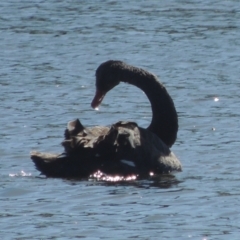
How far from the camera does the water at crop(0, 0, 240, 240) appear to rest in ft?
29.8

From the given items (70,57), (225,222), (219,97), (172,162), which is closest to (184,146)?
(172,162)

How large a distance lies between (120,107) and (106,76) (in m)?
2.61

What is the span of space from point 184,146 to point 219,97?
263cm

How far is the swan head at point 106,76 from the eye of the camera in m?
12.0

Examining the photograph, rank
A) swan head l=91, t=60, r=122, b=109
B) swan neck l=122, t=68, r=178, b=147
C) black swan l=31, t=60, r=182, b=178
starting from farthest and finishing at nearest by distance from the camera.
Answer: swan neck l=122, t=68, r=178, b=147 → swan head l=91, t=60, r=122, b=109 → black swan l=31, t=60, r=182, b=178

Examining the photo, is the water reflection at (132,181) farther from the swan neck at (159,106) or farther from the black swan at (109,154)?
the swan neck at (159,106)

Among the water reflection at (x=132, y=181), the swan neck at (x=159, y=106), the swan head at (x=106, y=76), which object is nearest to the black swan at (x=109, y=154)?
the water reflection at (x=132, y=181)

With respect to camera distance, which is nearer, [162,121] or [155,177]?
[155,177]

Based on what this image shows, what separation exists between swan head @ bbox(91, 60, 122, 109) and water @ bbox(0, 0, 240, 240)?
0.91 m

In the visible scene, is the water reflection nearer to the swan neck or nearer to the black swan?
the black swan

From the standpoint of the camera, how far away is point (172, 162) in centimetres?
1118

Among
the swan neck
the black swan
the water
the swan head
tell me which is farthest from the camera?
the swan neck

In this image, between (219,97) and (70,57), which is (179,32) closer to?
(70,57)

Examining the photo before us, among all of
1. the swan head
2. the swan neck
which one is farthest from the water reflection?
the swan head
